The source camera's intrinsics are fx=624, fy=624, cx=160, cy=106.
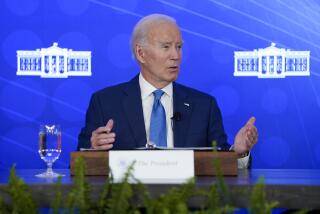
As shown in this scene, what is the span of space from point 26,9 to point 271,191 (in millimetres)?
2422

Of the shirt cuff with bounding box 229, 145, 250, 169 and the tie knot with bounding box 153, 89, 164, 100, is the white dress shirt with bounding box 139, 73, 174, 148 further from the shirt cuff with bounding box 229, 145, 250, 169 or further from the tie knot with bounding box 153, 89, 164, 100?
the shirt cuff with bounding box 229, 145, 250, 169

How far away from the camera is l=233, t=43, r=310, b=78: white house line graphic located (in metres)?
3.33

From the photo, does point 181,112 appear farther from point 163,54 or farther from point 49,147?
point 49,147

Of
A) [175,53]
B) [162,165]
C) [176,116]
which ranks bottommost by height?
[162,165]

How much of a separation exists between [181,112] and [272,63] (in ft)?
2.94

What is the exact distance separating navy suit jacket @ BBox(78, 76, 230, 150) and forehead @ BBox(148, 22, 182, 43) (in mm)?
209

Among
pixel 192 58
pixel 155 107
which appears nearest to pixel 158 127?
pixel 155 107

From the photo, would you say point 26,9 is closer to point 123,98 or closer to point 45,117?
point 45,117

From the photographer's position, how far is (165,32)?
264 cm

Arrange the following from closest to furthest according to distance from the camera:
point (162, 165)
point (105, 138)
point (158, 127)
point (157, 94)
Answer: point (162, 165)
point (105, 138)
point (158, 127)
point (157, 94)

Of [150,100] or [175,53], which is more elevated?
[175,53]

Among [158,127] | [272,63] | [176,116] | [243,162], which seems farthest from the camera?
[272,63]

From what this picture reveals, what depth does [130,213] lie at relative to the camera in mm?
643

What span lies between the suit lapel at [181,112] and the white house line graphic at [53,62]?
2.58ft
